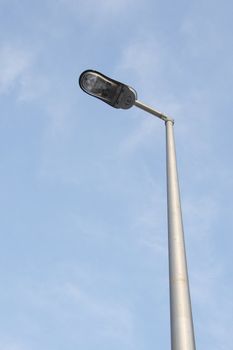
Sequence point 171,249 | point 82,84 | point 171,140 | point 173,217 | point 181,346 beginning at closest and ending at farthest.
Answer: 1. point 181,346
2. point 171,249
3. point 173,217
4. point 171,140
5. point 82,84

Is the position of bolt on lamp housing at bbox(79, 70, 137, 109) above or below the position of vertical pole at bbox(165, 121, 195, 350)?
above

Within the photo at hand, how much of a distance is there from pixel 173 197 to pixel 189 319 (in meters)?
1.95

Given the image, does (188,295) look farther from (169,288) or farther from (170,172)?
(170,172)

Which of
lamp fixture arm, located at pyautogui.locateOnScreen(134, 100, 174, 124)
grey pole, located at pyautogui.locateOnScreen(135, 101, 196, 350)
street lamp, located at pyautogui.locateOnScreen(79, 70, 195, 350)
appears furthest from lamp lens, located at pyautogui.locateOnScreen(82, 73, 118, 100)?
grey pole, located at pyautogui.locateOnScreen(135, 101, 196, 350)

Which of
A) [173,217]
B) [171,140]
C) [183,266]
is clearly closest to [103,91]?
[171,140]

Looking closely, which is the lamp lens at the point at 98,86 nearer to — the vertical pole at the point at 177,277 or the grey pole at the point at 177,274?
the grey pole at the point at 177,274

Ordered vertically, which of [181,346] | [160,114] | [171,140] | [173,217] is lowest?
[181,346]

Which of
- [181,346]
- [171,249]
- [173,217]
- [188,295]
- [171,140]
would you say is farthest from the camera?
[171,140]

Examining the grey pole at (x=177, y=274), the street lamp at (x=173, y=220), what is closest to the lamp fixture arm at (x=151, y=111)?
the street lamp at (x=173, y=220)

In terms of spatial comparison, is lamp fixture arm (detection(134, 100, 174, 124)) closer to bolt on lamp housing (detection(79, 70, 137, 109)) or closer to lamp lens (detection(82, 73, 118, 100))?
bolt on lamp housing (detection(79, 70, 137, 109))

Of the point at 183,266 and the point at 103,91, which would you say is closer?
the point at 183,266

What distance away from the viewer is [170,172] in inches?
282

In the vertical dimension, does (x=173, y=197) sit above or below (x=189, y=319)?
above

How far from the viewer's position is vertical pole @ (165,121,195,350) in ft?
16.3
